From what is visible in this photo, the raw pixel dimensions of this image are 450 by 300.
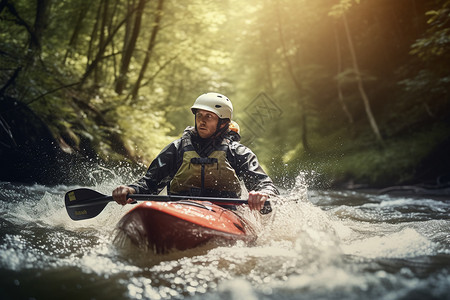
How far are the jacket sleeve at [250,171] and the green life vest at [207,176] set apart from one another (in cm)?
15

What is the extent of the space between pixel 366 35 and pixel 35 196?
13545 millimetres

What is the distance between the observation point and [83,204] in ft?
13.7

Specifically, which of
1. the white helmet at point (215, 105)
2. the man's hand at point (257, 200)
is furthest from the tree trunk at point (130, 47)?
the man's hand at point (257, 200)

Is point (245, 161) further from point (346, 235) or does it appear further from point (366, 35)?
point (366, 35)

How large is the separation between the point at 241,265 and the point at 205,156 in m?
1.51

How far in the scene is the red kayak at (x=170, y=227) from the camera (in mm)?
2865

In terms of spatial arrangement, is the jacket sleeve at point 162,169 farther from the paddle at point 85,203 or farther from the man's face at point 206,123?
the paddle at point 85,203

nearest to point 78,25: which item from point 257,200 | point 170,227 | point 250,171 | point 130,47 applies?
point 130,47

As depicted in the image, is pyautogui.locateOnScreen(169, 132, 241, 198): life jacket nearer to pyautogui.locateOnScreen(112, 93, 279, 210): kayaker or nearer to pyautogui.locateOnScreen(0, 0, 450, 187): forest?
pyautogui.locateOnScreen(112, 93, 279, 210): kayaker

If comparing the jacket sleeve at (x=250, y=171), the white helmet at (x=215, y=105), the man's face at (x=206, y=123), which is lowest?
the jacket sleeve at (x=250, y=171)

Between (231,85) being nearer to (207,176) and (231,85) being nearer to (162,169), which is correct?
(162,169)

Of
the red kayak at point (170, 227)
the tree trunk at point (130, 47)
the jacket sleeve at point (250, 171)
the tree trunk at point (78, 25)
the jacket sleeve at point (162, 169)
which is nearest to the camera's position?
the red kayak at point (170, 227)

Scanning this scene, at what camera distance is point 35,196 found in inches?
235

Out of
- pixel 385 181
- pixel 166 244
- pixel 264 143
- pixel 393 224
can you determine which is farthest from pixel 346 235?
pixel 264 143
